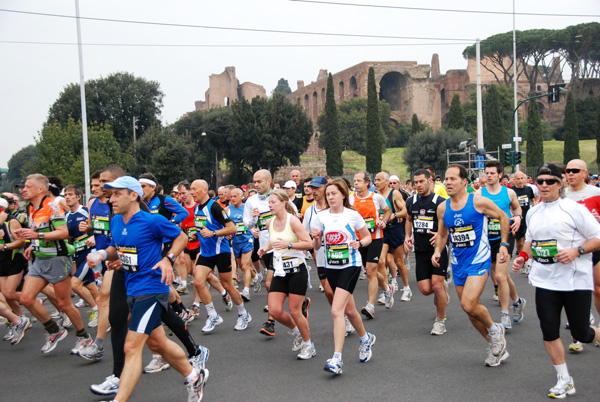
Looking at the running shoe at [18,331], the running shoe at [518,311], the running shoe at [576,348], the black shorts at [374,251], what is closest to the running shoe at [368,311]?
the black shorts at [374,251]

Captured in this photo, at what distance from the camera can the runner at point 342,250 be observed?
583 cm

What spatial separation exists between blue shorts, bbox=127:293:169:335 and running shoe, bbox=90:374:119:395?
0.93m

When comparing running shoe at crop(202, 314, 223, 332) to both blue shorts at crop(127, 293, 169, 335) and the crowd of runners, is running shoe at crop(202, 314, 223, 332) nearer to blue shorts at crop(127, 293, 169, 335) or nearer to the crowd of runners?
the crowd of runners

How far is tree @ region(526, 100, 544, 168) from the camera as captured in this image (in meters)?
56.5

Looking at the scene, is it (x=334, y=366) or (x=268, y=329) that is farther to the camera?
(x=268, y=329)

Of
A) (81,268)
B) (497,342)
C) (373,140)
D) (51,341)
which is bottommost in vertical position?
(51,341)

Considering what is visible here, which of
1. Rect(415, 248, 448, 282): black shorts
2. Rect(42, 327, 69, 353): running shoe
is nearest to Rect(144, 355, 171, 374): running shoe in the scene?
Rect(42, 327, 69, 353): running shoe

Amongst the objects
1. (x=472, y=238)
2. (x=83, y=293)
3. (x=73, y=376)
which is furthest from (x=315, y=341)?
(x=83, y=293)

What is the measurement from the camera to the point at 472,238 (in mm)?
6051

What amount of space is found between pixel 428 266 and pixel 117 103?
57654 mm

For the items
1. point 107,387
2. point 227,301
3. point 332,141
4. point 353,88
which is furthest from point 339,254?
point 353,88

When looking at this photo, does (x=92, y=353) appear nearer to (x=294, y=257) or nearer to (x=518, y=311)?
(x=294, y=257)

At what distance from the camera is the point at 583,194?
6527mm

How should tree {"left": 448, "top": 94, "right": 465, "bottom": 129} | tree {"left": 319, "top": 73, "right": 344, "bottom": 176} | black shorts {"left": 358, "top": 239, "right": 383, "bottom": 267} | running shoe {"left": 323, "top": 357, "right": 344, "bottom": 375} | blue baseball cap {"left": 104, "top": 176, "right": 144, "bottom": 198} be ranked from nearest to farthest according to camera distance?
blue baseball cap {"left": 104, "top": 176, "right": 144, "bottom": 198}, running shoe {"left": 323, "top": 357, "right": 344, "bottom": 375}, black shorts {"left": 358, "top": 239, "right": 383, "bottom": 267}, tree {"left": 319, "top": 73, "right": 344, "bottom": 176}, tree {"left": 448, "top": 94, "right": 465, "bottom": 129}
